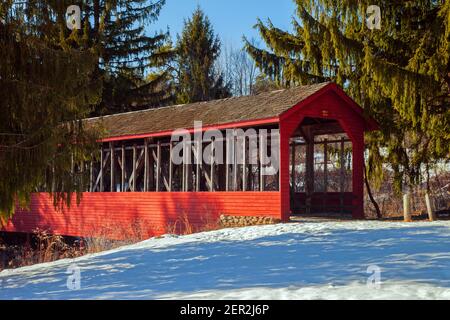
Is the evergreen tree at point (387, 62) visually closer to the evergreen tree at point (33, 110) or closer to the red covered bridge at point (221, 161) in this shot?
the red covered bridge at point (221, 161)

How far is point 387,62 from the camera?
17.3m

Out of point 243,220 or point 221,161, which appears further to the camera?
point 221,161

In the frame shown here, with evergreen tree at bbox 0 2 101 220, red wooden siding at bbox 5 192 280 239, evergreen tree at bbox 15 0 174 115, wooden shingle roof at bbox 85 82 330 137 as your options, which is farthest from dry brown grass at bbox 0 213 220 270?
evergreen tree at bbox 15 0 174 115

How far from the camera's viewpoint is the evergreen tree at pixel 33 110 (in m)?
9.69

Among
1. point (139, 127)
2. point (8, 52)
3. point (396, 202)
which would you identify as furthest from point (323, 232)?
point (396, 202)

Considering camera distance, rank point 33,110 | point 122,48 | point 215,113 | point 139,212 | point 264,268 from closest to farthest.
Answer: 1. point 264,268
2. point 33,110
3. point 215,113
4. point 139,212
5. point 122,48

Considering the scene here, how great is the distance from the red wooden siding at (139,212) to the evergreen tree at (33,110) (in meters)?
6.24

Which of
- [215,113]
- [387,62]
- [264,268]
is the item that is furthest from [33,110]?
[387,62]

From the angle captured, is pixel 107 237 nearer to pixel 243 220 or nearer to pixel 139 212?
pixel 139 212

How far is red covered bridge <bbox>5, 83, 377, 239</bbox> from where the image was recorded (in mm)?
15820

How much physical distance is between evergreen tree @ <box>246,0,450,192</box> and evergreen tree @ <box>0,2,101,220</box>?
10.2 m

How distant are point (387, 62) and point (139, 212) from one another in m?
9.57

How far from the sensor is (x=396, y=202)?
85.7 ft

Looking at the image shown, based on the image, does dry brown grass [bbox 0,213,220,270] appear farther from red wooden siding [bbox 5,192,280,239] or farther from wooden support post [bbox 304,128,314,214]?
wooden support post [bbox 304,128,314,214]
